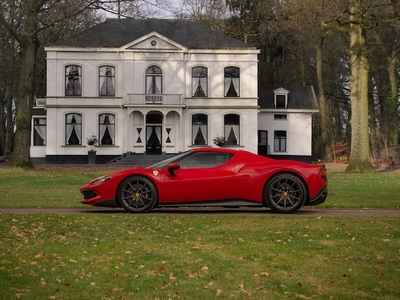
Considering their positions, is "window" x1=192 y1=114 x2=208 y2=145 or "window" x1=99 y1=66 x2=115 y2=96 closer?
"window" x1=99 y1=66 x2=115 y2=96

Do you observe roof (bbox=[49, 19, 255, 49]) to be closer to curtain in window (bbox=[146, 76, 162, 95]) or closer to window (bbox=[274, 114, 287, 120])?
curtain in window (bbox=[146, 76, 162, 95])

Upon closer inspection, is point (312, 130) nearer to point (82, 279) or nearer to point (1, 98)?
point (1, 98)

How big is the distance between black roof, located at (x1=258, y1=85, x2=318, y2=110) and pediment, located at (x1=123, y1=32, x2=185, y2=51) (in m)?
8.76

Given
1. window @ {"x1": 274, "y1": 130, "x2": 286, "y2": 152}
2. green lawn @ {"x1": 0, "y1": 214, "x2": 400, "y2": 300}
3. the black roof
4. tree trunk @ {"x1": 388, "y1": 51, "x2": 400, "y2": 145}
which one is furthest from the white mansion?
green lawn @ {"x1": 0, "y1": 214, "x2": 400, "y2": 300}

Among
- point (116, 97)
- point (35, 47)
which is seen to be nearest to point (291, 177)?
point (35, 47)

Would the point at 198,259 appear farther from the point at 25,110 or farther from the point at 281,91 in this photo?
the point at 281,91

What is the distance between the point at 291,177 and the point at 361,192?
7358mm

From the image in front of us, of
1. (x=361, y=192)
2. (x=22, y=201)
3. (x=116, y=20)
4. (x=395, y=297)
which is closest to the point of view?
(x=395, y=297)

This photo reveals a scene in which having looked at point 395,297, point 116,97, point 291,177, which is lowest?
point 395,297

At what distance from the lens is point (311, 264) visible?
7.40 meters

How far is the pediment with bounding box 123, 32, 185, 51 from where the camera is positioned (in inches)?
1992

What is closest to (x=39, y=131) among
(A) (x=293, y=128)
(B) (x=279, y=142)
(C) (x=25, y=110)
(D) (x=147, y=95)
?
(D) (x=147, y=95)

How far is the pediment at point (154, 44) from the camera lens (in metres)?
50.6

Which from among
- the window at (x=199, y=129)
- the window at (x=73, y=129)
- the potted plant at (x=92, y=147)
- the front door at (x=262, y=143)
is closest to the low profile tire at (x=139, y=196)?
the potted plant at (x=92, y=147)
